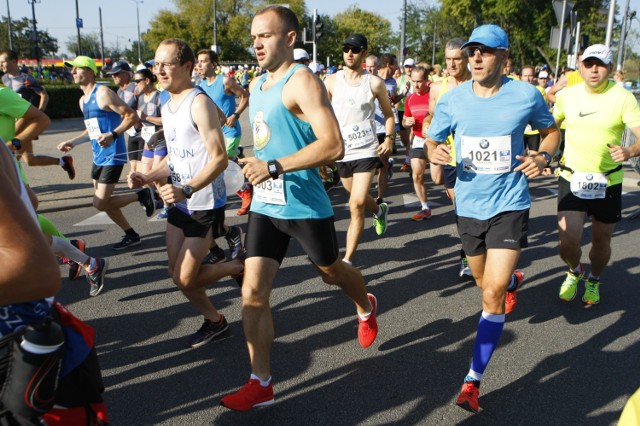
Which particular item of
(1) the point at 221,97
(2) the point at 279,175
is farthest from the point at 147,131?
(2) the point at 279,175

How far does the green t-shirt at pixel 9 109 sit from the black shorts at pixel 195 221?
146 cm

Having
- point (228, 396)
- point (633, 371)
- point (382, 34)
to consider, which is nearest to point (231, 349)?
point (228, 396)

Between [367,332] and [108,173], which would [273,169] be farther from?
[108,173]

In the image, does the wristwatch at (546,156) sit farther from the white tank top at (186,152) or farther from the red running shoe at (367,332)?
the white tank top at (186,152)

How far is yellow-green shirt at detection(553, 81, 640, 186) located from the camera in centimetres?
414

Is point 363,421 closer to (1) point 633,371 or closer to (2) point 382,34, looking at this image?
(1) point 633,371

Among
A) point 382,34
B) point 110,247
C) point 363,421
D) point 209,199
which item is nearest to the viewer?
point 363,421

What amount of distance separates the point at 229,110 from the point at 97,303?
384cm

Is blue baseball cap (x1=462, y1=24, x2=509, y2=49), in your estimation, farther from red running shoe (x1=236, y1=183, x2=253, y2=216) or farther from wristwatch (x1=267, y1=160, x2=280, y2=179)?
red running shoe (x1=236, y1=183, x2=253, y2=216)

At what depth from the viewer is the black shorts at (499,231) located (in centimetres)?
319

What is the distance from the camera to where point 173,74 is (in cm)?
350

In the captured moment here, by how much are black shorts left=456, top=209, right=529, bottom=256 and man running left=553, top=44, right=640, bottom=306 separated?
126 centimetres

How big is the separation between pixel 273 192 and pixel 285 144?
0.26 metres

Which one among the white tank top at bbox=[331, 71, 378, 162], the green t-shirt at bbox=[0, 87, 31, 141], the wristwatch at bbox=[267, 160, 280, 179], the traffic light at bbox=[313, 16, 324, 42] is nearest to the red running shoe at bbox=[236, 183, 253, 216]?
the white tank top at bbox=[331, 71, 378, 162]
